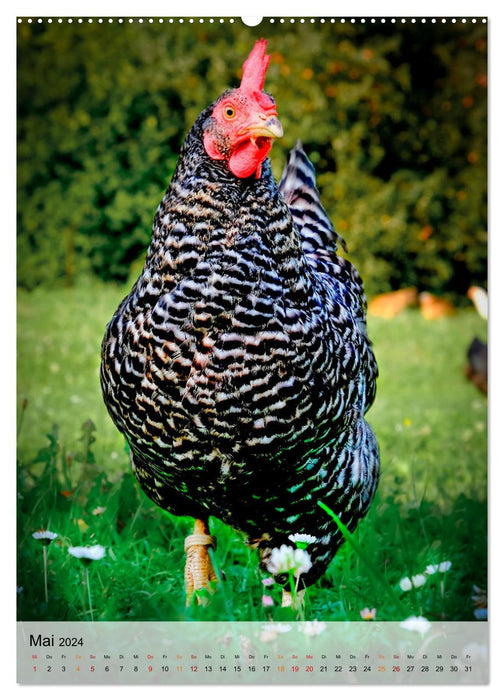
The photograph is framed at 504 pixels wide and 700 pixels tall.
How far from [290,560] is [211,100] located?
176cm

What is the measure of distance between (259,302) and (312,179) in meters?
1.01

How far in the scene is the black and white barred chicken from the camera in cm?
168

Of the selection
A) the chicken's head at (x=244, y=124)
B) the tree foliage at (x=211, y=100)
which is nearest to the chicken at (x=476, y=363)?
the tree foliage at (x=211, y=100)

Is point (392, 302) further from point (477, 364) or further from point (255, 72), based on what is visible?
point (255, 72)

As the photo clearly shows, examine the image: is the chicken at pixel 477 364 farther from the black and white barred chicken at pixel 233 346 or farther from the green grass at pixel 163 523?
the black and white barred chicken at pixel 233 346

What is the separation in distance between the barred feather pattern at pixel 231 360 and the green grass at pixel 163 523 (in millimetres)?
280

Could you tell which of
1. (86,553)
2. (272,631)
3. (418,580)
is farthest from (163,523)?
(418,580)

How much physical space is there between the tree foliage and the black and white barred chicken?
65 centimetres

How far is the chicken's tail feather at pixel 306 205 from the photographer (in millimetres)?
2438

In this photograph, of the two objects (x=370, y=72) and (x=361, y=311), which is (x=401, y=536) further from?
(x=370, y=72)

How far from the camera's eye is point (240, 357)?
167cm

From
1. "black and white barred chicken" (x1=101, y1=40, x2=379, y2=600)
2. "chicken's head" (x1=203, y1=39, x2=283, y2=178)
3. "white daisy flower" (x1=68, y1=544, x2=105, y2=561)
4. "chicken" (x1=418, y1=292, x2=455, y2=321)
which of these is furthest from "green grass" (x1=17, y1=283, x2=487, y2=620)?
"chicken's head" (x1=203, y1=39, x2=283, y2=178)

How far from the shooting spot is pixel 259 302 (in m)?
1.69

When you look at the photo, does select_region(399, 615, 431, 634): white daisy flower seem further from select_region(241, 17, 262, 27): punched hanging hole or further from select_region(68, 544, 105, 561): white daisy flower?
select_region(241, 17, 262, 27): punched hanging hole
